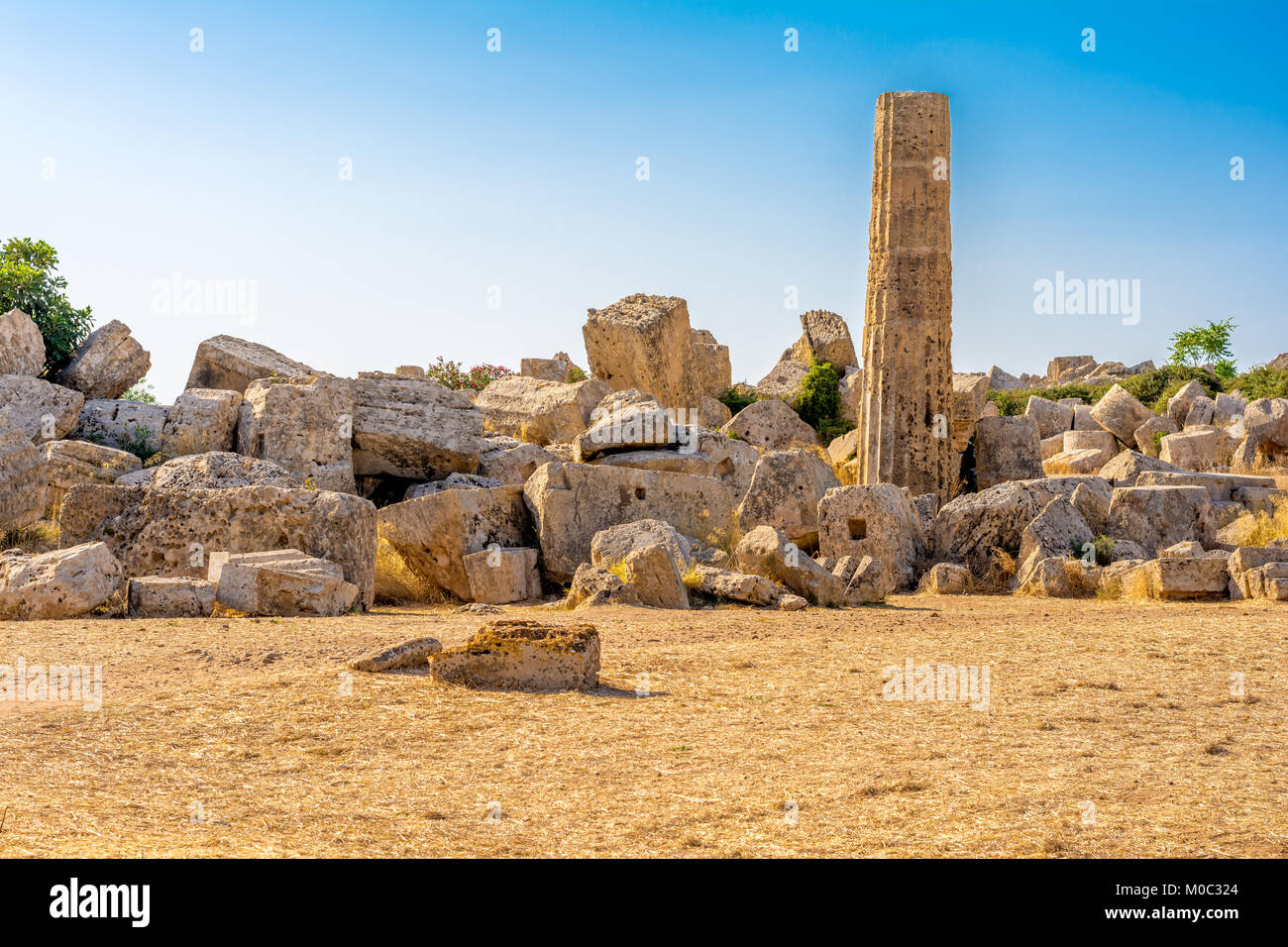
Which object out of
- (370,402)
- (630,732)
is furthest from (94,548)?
(370,402)

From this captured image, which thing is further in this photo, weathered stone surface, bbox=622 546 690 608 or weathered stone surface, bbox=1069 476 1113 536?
weathered stone surface, bbox=1069 476 1113 536

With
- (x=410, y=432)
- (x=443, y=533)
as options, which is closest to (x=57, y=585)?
(x=443, y=533)

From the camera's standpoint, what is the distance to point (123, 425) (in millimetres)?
14383

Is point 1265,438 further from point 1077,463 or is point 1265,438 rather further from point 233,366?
point 233,366

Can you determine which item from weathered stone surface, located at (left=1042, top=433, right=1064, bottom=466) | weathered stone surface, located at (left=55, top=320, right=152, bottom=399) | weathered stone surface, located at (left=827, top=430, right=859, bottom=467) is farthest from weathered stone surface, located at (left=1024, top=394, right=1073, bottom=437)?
weathered stone surface, located at (left=55, top=320, right=152, bottom=399)

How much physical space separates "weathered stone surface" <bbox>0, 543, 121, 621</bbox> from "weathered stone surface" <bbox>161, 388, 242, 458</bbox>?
5.33 m

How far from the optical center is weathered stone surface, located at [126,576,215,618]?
867cm

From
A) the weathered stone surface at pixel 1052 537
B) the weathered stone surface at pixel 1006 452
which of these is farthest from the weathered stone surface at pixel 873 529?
the weathered stone surface at pixel 1006 452

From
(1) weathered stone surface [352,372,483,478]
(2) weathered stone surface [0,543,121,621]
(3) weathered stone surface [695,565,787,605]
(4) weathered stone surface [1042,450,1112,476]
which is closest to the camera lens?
(2) weathered stone surface [0,543,121,621]

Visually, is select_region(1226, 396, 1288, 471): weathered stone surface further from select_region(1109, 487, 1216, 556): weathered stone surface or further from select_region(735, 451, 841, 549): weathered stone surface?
select_region(735, 451, 841, 549): weathered stone surface

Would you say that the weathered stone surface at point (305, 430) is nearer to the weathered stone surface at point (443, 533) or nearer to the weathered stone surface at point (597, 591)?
the weathered stone surface at point (443, 533)
